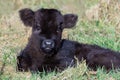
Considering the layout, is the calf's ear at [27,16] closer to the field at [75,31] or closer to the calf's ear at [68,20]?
the calf's ear at [68,20]

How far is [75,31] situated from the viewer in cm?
1367

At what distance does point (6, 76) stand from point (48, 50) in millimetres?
917

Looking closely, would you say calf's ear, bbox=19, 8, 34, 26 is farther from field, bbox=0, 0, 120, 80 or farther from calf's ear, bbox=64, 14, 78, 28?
field, bbox=0, 0, 120, 80

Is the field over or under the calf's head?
under

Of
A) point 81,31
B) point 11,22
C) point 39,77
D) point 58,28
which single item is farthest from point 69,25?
point 11,22

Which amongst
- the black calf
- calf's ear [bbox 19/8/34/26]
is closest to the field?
the black calf

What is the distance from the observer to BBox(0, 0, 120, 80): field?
31.0 ft

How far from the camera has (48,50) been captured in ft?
31.6

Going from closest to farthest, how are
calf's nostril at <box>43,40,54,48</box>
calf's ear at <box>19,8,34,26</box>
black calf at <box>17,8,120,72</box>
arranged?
calf's nostril at <box>43,40,54,48</box> → black calf at <box>17,8,120,72</box> → calf's ear at <box>19,8,34,26</box>

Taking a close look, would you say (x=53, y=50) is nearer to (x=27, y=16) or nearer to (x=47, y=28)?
(x=47, y=28)

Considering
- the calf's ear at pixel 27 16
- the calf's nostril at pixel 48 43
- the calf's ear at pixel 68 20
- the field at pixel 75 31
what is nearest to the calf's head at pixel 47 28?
the calf's nostril at pixel 48 43

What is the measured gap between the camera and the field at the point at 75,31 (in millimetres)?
9438

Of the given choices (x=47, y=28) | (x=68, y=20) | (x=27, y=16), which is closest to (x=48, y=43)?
(x=47, y=28)

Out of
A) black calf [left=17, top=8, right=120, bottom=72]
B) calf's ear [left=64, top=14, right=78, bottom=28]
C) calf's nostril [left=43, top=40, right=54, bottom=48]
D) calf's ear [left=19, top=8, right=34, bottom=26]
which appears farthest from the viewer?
calf's ear [left=64, top=14, right=78, bottom=28]
